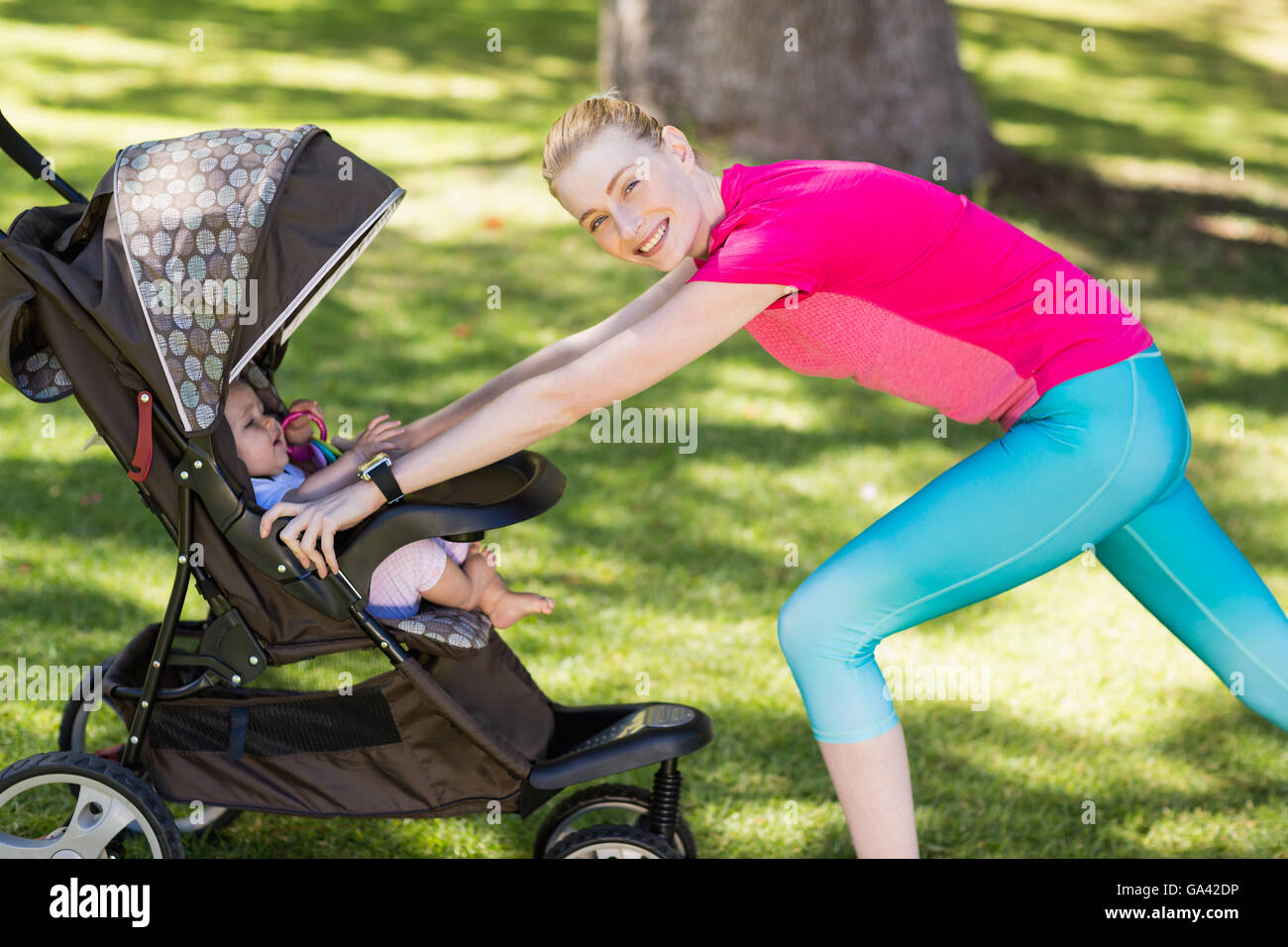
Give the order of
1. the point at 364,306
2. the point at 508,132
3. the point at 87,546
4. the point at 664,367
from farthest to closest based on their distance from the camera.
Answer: the point at 508,132, the point at 364,306, the point at 87,546, the point at 664,367

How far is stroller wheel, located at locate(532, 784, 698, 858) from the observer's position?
295 cm

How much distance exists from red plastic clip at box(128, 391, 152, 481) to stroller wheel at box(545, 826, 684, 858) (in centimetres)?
113

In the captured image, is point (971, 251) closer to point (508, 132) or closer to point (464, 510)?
point (464, 510)

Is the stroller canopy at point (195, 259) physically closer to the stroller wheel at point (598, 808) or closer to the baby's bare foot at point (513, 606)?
the baby's bare foot at point (513, 606)

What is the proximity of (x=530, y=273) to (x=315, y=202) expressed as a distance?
4.37 meters

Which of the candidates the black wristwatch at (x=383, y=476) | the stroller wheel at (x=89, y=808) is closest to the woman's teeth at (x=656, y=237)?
the black wristwatch at (x=383, y=476)

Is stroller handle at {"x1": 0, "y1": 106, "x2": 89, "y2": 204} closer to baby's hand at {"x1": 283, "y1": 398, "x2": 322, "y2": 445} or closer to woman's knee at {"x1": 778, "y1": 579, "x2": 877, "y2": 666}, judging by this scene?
baby's hand at {"x1": 283, "y1": 398, "x2": 322, "y2": 445}

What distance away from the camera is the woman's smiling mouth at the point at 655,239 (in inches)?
95.7

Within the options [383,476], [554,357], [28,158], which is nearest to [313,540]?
[383,476]

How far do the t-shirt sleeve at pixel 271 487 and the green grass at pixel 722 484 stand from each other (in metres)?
0.89

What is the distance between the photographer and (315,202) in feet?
8.52

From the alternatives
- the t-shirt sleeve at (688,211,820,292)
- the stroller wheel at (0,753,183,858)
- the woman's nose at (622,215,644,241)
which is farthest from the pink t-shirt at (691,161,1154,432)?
the stroller wheel at (0,753,183,858)
